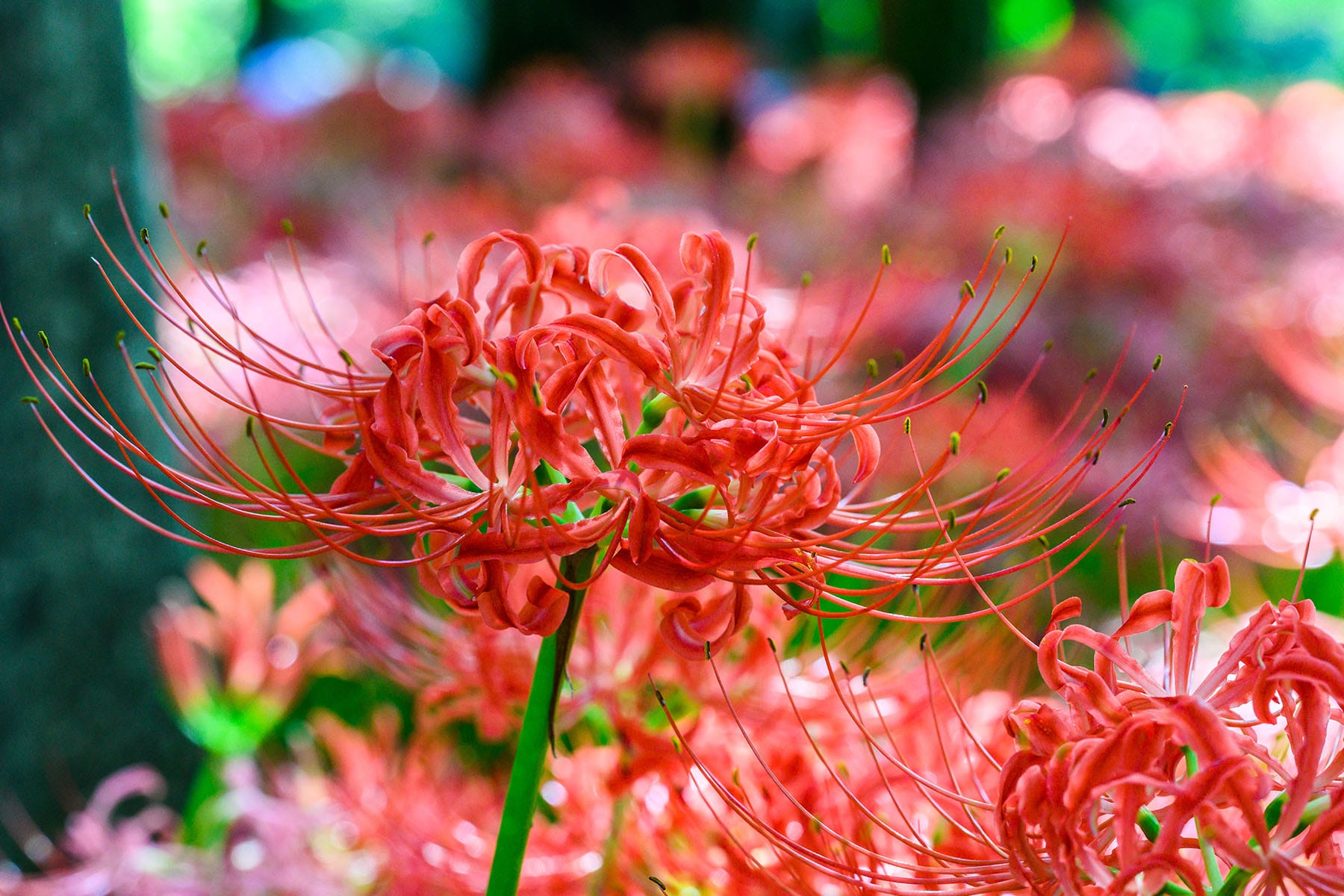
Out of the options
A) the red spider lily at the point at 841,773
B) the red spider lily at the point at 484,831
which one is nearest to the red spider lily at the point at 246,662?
the red spider lily at the point at 484,831

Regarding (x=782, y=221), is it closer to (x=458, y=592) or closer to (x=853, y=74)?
(x=853, y=74)

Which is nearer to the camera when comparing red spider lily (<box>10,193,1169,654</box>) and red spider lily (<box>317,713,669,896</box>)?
red spider lily (<box>10,193,1169,654</box>)

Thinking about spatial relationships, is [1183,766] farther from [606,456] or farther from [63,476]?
[63,476]

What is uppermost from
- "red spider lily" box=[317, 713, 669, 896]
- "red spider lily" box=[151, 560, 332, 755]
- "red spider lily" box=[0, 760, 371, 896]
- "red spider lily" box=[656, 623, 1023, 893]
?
"red spider lily" box=[656, 623, 1023, 893]

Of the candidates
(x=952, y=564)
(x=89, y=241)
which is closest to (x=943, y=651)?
(x=952, y=564)

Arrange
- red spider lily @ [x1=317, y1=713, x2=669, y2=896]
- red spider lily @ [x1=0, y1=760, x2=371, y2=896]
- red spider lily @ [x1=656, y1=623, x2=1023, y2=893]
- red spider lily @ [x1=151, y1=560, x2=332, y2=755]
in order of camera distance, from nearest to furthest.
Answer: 1. red spider lily @ [x1=656, y1=623, x2=1023, y2=893]
2. red spider lily @ [x1=317, y1=713, x2=669, y2=896]
3. red spider lily @ [x1=0, y1=760, x2=371, y2=896]
4. red spider lily @ [x1=151, y1=560, x2=332, y2=755]

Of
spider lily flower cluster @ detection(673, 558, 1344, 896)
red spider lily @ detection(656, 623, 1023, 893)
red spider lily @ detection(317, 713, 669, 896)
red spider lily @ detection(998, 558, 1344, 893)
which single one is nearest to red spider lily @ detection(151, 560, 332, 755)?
red spider lily @ detection(317, 713, 669, 896)

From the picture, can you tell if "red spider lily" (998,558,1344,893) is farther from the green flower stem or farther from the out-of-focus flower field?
the green flower stem
